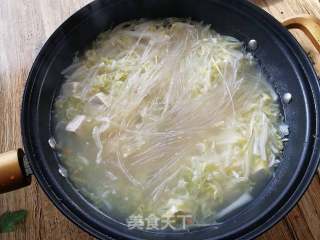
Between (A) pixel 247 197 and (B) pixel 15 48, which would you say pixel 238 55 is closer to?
(A) pixel 247 197

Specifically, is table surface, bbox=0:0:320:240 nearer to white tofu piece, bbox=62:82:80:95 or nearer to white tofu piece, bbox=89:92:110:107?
white tofu piece, bbox=62:82:80:95

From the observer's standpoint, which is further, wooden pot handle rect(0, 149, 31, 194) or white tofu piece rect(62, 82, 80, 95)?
white tofu piece rect(62, 82, 80, 95)

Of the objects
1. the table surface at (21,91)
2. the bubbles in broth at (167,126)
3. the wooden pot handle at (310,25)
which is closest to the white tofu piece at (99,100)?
the bubbles in broth at (167,126)

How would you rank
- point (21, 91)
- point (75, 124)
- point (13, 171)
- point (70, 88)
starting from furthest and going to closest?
point (21, 91) < point (70, 88) < point (75, 124) < point (13, 171)

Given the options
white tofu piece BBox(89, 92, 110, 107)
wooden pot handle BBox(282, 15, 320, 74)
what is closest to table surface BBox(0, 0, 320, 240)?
wooden pot handle BBox(282, 15, 320, 74)

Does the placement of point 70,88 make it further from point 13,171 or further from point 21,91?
point 13,171

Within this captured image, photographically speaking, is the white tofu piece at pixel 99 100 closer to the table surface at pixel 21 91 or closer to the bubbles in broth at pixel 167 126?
the bubbles in broth at pixel 167 126

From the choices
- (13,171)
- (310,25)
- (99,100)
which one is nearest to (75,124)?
(99,100)
